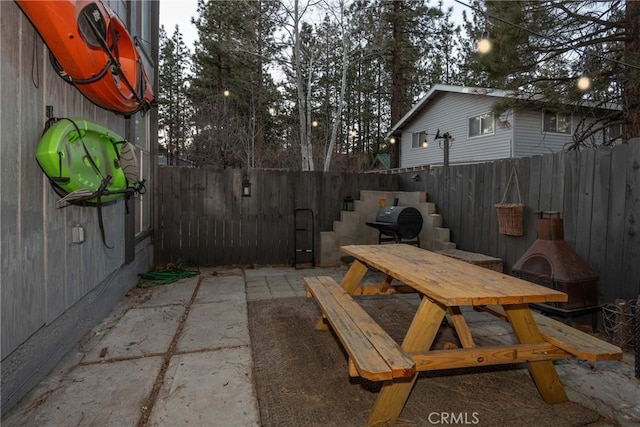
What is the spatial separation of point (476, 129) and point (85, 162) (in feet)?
35.7

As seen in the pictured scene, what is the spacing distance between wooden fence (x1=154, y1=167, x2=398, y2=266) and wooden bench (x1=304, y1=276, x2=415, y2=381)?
134 inches

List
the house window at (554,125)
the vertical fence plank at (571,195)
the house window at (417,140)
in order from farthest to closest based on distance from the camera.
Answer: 1. the house window at (417,140)
2. the house window at (554,125)
3. the vertical fence plank at (571,195)

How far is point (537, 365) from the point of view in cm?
191

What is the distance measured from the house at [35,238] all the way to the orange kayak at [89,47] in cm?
7

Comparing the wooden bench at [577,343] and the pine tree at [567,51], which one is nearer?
the wooden bench at [577,343]

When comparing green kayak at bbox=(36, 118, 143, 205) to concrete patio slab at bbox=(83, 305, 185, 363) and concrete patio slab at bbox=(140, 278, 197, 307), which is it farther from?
concrete patio slab at bbox=(140, 278, 197, 307)

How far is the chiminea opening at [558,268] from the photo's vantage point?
2.85m

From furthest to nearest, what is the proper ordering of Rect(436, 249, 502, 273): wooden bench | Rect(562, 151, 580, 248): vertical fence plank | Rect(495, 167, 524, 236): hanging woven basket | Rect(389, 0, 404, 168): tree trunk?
Rect(389, 0, 404, 168): tree trunk
Rect(436, 249, 502, 273): wooden bench
Rect(495, 167, 524, 236): hanging woven basket
Rect(562, 151, 580, 248): vertical fence plank

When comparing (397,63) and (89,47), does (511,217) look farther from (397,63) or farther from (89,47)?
(397,63)

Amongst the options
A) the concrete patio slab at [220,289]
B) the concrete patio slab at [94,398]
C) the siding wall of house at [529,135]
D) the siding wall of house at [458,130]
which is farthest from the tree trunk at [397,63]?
the concrete patio slab at [94,398]

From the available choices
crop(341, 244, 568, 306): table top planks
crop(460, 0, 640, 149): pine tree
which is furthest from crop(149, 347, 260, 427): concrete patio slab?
crop(460, 0, 640, 149): pine tree

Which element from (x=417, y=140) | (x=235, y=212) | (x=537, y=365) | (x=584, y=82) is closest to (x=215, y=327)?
(x=537, y=365)

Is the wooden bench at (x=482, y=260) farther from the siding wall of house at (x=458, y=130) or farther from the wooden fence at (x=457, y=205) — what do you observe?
the siding wall of house at (x=458, y=130)

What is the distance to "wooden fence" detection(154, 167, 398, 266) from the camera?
5.56 metres
